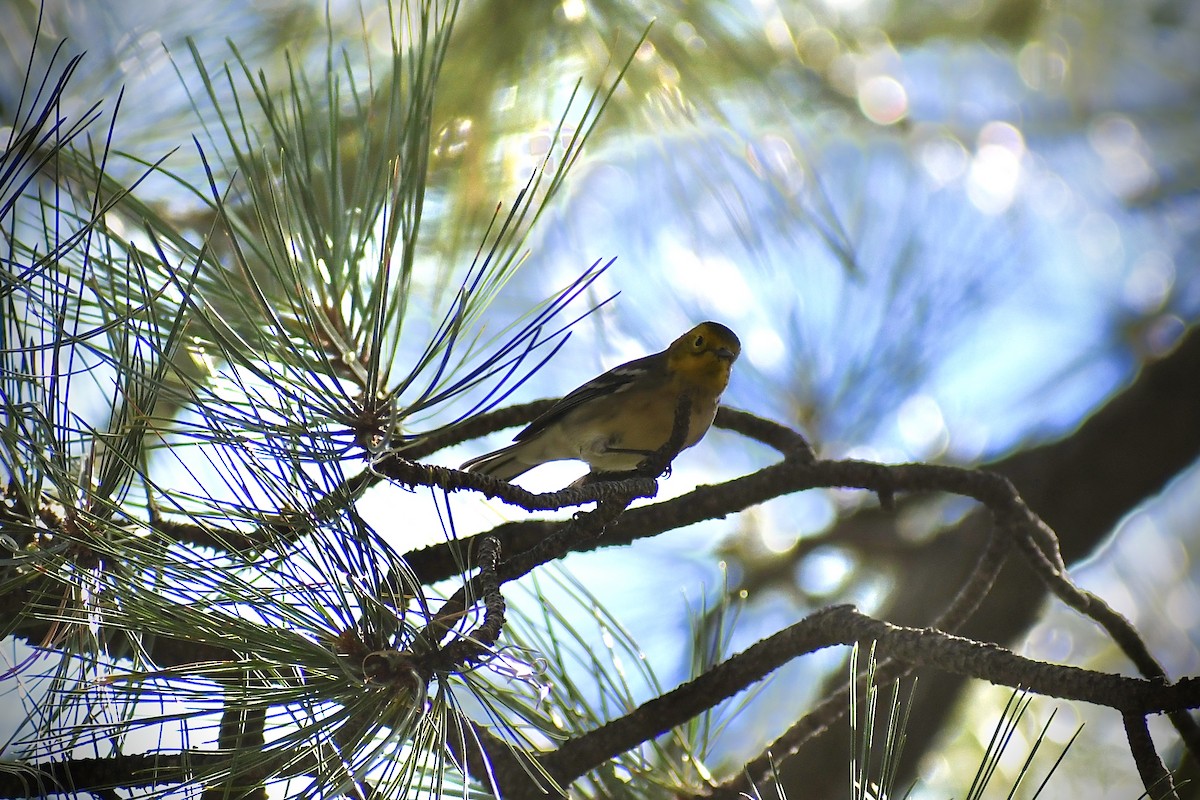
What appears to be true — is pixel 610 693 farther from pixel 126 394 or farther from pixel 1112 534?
pixel 1112 534

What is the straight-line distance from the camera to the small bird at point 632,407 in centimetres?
252

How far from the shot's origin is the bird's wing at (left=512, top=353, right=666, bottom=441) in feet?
7.92

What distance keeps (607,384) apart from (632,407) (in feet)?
0.30

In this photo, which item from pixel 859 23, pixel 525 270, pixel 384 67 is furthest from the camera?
pixel 525 270

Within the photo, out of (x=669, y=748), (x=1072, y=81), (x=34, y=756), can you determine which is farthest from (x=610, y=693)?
(x=1072, y=81)

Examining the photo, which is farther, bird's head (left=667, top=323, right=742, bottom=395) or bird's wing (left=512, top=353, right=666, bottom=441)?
bird's head (left=667, top=323, right=742, bottom=395)

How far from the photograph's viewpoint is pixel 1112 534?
7.45ft

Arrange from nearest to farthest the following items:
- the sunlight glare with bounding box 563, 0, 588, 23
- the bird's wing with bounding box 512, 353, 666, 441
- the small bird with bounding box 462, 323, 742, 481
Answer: the sunlight glare with bounding box 563, 0, 588, 23 → the bird's wing with bounding box 512, 353, 666, 441 → the small bird with bounding box 462, 323, 742, 481

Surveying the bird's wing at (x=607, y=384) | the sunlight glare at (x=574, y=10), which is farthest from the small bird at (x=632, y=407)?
the sunlight glare at (x=574, y=10)

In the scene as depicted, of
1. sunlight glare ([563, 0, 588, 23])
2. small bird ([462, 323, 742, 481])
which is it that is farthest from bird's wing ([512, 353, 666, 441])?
sunlight glare ([563, 0, 588, 23])

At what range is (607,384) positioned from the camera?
8.48ft

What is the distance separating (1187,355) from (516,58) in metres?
1.76

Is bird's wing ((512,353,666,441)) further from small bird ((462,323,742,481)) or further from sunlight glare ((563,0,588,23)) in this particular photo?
sunlight glare ((563,0,588,23))

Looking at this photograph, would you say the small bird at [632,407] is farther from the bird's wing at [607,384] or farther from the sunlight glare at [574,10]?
the sunlight glare at [574,10]
